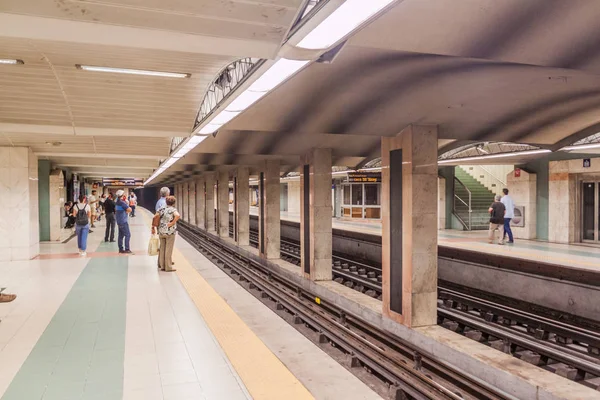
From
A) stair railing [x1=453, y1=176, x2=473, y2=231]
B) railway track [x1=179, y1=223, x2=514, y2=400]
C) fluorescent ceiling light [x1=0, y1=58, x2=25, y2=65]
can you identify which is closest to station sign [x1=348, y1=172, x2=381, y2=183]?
stair railing [x1=453, y1=176, x2=473, y2=231]

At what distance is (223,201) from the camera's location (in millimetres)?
20000

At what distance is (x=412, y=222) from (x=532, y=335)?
8.68 ft

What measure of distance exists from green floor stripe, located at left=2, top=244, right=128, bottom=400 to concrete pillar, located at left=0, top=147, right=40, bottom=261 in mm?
4432

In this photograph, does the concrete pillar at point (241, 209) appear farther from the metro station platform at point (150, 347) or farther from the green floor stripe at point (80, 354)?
the green floor stripe at point (80, 354)

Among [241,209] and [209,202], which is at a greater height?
[209,202]

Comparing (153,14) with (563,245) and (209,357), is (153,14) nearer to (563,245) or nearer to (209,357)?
(209,357)

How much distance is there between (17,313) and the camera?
6051 mm

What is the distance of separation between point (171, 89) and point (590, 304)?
7.34 meters

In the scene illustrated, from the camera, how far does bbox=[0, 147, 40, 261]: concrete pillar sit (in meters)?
10.6

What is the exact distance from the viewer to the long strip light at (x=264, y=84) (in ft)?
11.8

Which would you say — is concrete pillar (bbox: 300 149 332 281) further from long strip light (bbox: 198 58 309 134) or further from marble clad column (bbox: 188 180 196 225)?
marble clad column (bbox: 188 180 196 225)

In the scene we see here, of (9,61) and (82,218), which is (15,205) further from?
(9,61)

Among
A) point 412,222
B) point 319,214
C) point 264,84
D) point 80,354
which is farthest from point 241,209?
point 264,84

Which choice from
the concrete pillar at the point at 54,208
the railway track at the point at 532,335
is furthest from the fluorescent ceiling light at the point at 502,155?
the concrete pillar at the point at 54,208
